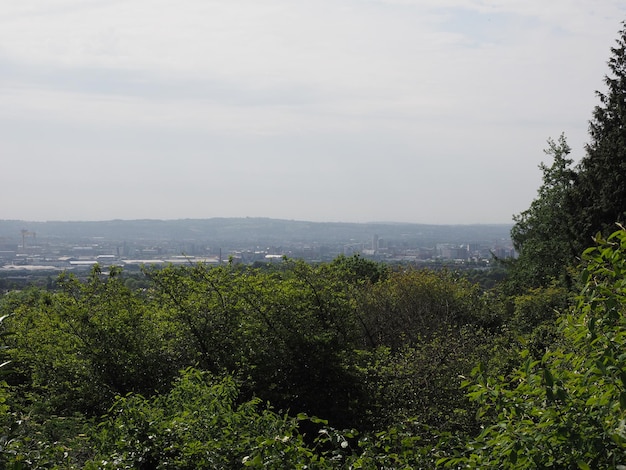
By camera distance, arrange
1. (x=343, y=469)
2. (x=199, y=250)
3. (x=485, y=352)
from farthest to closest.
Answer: (x=199, y=250), (x=485, y=352), (x=343, y=469)

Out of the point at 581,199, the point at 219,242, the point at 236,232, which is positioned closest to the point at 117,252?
the point at 219,242

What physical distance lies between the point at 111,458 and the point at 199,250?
365 ft

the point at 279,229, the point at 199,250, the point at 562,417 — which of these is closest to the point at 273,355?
the point at 562,417

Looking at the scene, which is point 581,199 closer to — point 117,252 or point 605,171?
point 605,171

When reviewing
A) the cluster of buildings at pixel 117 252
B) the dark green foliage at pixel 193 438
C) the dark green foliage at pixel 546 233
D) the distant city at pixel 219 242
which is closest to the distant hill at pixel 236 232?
the distant city at pixel 219 242

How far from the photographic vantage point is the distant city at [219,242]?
3937 inches

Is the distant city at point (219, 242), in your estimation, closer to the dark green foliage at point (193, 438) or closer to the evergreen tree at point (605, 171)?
the evergreen tree at point (605, 171)

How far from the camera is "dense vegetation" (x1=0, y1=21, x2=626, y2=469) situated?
13.4 feet

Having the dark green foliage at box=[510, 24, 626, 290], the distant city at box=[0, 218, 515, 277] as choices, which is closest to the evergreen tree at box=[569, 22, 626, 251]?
the dark green foliage at box=[510, 24, 626, 290]

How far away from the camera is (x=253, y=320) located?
15.6m

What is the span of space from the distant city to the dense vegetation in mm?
56723

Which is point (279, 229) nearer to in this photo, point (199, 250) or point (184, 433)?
point (199, 250)

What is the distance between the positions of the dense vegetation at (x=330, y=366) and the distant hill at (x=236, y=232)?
104m

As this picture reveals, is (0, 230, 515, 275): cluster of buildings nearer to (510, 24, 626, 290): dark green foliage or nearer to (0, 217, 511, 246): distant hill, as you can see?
(0, 217, 511, 246): distant hill
